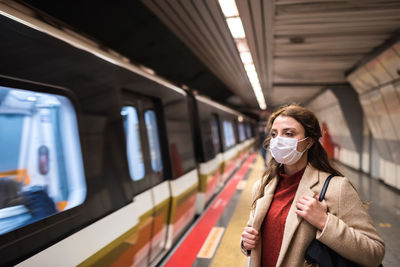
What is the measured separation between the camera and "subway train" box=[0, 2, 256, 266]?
168 centimetres

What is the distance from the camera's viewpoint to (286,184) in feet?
5.63

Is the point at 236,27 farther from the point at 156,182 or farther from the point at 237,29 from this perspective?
the point at 156,182

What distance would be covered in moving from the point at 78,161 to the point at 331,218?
166cm

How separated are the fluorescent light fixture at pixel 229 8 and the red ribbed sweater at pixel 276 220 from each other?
236 cm

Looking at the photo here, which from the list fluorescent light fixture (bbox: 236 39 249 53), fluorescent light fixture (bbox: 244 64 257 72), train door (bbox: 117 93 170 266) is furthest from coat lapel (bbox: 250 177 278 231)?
fluorescent light fixture (bbox: 244 64 257 72)

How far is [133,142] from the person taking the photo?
3.21m

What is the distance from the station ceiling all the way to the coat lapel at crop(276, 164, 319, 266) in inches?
92.3

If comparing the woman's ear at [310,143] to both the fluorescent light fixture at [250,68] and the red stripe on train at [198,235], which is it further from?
the fluorescent light fixture at [250,68]

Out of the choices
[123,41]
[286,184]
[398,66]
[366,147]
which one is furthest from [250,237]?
[366,147]

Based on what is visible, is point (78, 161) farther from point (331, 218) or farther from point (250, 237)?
point (331, 218)

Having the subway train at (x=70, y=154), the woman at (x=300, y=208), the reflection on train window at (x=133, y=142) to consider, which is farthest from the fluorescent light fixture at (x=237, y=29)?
the woman at (x=300, y=208)

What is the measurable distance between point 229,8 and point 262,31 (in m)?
1.02

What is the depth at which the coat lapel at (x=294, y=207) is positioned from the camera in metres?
1.46

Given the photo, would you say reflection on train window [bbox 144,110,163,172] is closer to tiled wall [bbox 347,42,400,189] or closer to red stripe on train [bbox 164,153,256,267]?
red stripe on train [bbox 164,153,256,267]
